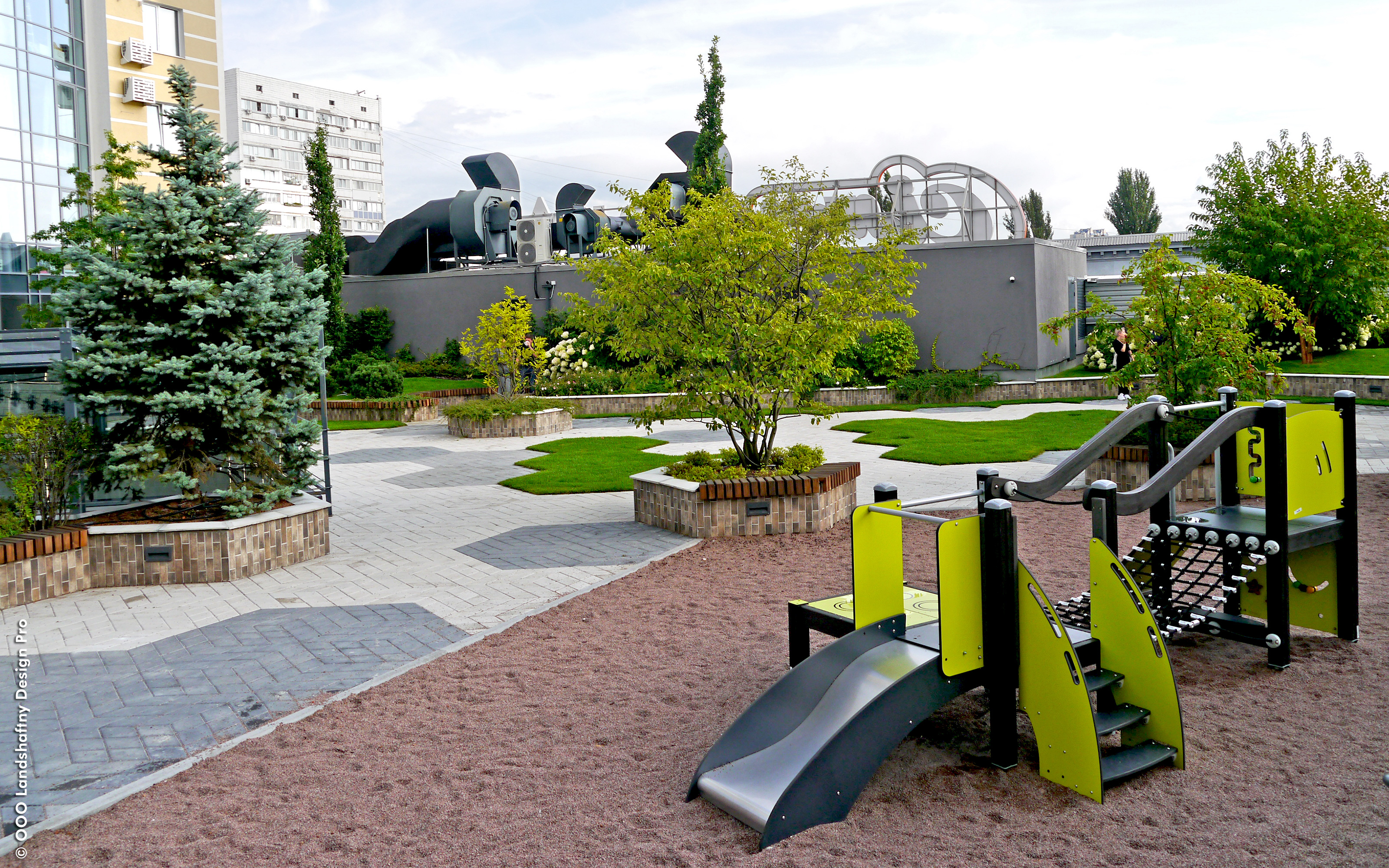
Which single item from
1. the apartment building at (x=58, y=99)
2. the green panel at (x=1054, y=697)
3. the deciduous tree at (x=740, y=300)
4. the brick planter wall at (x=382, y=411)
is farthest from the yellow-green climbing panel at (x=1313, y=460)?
the apartment building at (x=58, y=99)

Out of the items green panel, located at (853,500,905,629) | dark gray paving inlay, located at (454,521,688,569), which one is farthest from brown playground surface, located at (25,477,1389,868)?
dark gray paving inlay, located at (454,521,688,569)

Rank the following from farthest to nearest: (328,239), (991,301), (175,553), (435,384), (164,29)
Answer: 1. (164,29)
2. (328,239)
3. (435,384)
4. (991,301)
5. (175,553)

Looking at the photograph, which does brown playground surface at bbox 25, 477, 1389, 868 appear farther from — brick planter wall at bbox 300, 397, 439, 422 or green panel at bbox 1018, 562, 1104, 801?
brick planter wall at bbox 300, 397, 439, 422

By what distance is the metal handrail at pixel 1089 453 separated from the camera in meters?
4.90

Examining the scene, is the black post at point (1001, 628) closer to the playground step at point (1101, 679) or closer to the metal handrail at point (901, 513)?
the metal handrail at point (901, 513)

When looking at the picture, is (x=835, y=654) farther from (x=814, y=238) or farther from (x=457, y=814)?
(x=814, y=238)

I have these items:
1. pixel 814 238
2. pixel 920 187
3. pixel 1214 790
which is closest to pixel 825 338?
pixel 814 238

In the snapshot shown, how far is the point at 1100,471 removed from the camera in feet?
37.1

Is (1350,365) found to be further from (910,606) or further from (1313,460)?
(910,606)

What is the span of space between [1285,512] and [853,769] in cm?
314

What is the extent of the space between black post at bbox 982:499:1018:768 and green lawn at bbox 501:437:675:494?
288 inches

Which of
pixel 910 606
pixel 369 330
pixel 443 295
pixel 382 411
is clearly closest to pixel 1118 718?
pixel 910 606

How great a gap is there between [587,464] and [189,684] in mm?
8780

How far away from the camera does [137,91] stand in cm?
3444
